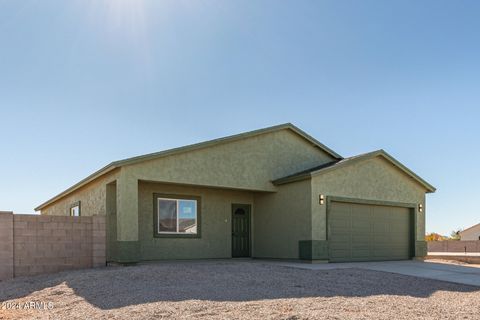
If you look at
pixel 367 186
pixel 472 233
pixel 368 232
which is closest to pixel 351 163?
pixel 367 186

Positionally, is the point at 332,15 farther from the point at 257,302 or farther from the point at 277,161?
the point at 257,302

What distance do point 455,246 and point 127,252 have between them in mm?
24582

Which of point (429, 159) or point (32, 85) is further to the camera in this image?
point (429, 159)

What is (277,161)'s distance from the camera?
1761cm

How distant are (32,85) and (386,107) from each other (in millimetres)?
12765

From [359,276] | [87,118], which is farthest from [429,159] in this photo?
[87,118]

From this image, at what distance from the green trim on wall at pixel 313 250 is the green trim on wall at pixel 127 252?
5.60 m

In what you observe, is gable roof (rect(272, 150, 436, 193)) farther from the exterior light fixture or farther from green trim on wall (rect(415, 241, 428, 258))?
green trim on wall (rect(415, 241, 428, 258))

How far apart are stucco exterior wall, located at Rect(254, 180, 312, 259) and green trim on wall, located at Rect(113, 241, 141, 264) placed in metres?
5.46

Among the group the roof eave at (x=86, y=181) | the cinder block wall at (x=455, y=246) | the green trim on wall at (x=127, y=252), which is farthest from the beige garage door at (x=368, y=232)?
the cinder block wall at (x=455, y=246)

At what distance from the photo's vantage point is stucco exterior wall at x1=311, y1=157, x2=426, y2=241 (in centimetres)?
1575

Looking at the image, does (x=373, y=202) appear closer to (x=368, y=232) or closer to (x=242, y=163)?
(x=368, y=232)

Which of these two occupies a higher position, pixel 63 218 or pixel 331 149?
pixel 331 149

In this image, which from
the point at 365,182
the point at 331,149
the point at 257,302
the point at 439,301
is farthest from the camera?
the point at 331,149
